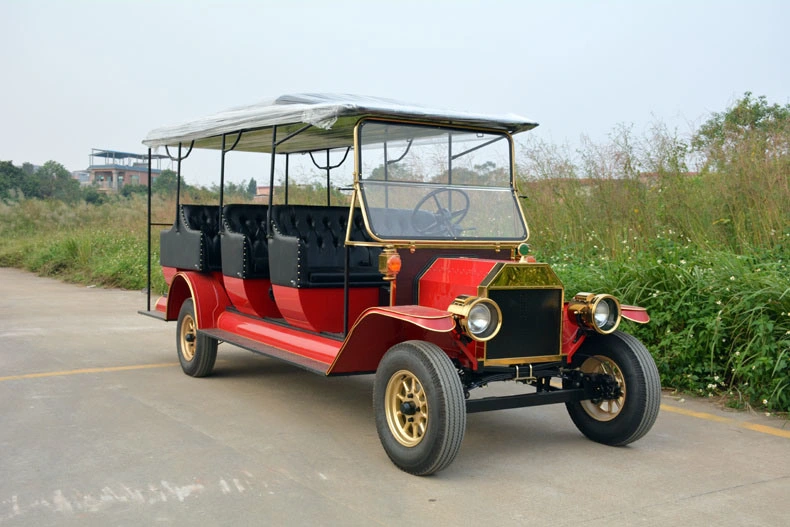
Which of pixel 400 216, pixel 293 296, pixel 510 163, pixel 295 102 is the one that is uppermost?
pixel 295 102

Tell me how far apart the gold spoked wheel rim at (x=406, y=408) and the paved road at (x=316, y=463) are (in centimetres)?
22

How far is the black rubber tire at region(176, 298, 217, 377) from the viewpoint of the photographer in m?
7.18

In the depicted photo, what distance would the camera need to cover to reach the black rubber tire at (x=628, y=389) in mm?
4977

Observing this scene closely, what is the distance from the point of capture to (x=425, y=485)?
4422mm

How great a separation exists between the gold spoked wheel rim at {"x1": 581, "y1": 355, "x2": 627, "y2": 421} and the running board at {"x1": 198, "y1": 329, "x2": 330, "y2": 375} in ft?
5.64

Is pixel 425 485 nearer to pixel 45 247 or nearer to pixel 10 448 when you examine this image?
pixel 10 448

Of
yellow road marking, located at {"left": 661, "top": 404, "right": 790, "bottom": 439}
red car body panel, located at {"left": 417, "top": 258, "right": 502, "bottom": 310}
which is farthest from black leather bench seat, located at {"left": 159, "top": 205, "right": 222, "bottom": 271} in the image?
yellow road marking, located at {"left": 661, "top": 404, "right": 790, "bottom": 439}

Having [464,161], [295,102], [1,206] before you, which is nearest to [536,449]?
[464,161]

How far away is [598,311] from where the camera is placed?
5098 mm

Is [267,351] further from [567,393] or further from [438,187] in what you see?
[567,393]

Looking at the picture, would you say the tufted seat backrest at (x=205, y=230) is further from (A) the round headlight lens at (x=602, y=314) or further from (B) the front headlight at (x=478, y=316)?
(A) the round headlight lens at (x=602, y=314)

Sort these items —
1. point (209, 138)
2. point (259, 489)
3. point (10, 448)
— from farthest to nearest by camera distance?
point (209, 138), point (10, 448), point (259, 489)

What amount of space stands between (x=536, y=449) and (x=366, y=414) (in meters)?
1.42

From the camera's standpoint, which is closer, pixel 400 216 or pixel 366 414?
pixel 400 216
